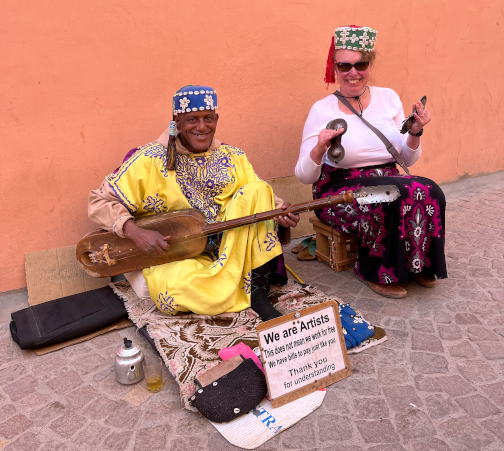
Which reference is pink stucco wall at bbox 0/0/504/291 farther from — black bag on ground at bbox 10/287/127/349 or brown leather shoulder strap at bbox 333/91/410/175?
brown leather shoulder strap at bbox 333/91/410/175

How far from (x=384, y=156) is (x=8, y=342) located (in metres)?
2.96

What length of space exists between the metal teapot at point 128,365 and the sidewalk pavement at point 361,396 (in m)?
0.05

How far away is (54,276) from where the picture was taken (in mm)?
3670

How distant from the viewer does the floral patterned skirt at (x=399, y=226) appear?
127 inches

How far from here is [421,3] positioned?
5230 mm

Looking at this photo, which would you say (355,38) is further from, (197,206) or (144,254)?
(144,254)

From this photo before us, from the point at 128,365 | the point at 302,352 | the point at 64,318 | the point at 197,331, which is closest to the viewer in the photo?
the point at 302,352

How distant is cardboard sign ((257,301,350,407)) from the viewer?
90.9 inches

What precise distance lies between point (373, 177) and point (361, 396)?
158 centimetres

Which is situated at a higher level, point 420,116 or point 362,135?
point 420,116

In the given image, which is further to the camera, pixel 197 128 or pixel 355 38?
pixel 355 38

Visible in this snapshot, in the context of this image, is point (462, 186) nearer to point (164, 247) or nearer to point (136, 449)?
point (164, 247)

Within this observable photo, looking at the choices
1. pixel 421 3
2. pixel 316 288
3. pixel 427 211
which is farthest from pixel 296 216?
pixel 421 3

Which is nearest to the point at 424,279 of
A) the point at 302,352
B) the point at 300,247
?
the point at 300,247
